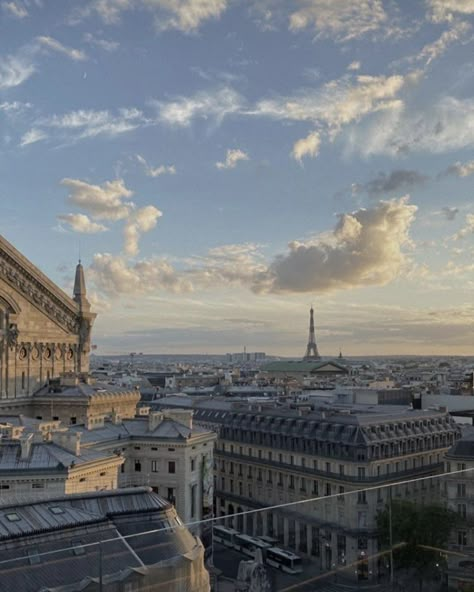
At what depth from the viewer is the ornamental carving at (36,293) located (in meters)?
48.3

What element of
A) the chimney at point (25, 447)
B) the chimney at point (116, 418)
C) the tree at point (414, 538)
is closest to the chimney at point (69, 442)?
the chimney at point (25, 447)

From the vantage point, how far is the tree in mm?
16266

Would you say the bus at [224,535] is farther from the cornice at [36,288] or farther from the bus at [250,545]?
the cornice at [36,288]

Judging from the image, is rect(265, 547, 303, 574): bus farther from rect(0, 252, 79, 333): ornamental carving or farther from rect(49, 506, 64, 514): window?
rect(0, 252, 79, 333): ornamental carving

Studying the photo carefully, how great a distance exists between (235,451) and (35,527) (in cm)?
5109

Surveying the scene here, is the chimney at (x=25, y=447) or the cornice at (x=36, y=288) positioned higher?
the cornice at (x=36, y=288)

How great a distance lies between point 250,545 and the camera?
14992mm

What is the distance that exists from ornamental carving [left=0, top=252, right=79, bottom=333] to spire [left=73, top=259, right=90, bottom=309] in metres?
1.68

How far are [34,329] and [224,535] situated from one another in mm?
38181

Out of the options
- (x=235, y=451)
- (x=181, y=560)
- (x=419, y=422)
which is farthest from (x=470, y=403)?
(x=181, y=560)

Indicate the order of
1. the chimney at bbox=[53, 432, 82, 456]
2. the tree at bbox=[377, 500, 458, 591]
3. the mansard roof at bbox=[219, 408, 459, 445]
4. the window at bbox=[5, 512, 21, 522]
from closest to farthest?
the window at bbox=[5, 512, 21, 522] < the tree at bbox=[377, 500, 458, 591] < the chimney at bbox=[53, 432, 82, 456] < the mansard roof at bbox=[219, 408, 459, 445]

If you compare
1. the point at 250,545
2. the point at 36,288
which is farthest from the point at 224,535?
the point at 36,288

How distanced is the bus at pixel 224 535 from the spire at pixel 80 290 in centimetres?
4120

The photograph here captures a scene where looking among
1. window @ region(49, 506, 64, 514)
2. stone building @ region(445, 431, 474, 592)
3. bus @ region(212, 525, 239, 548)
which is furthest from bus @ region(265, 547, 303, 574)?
window @ region(49, 506, 64, 514)
